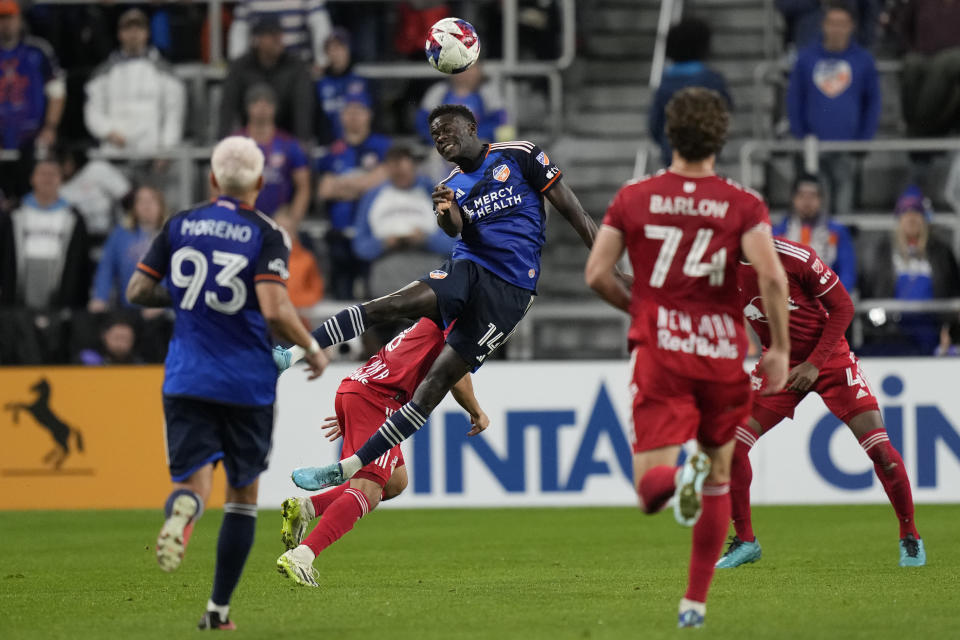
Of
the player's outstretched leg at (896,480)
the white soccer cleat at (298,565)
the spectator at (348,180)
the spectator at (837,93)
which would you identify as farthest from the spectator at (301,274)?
the player's outstretched leg at (896,480)

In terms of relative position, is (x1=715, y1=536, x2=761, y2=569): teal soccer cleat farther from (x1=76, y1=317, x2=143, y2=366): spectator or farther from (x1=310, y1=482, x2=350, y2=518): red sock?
(x1=76, y1=317, x2=143, y2=366): spectator

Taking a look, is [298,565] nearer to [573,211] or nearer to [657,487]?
[573,211]

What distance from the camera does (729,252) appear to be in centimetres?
677

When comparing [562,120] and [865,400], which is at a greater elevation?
[562,120]

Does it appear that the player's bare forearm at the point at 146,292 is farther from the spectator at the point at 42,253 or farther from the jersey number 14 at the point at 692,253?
the spectator at the point at 42,253

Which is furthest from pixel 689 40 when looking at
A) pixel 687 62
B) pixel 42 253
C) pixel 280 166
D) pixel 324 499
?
pixel 324 499

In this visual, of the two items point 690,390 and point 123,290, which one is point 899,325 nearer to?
point 123,290

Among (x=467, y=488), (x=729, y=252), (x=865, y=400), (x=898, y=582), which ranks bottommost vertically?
(x=467, y=488)

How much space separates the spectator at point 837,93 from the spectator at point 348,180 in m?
4.50

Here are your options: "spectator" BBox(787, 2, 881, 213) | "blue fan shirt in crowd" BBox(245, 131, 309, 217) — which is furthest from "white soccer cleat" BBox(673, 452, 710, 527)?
"spectator" BBox(787, 2, 881, 213)

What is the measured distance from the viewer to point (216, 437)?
22.8 ft

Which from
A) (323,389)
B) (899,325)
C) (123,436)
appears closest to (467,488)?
(323,389)

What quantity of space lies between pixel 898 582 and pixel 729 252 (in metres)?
3.00

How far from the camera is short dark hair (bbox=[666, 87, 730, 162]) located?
6.70 m
